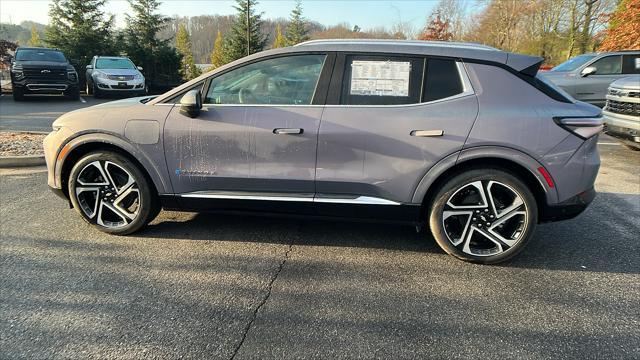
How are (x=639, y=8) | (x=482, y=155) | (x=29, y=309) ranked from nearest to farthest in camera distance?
(x=29, y=309) → (x=482, y=155) → (x=639, y=8)

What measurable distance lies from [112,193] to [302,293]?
2.07 m

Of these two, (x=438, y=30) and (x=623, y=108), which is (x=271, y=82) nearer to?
(x=623, y=108)

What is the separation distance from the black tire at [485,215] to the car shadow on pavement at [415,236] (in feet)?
0.71

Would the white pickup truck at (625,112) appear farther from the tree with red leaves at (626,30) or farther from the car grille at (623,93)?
the tree with red leaves at (626,30)

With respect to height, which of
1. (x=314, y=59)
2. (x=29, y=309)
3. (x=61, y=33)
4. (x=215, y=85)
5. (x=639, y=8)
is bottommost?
(x=29, y=309)

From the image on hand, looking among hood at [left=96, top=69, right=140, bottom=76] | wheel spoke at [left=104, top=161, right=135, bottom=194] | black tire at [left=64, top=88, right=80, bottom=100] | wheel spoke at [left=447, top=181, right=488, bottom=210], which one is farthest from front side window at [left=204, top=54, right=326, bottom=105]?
hood at [left=96, top=69, right=140, bottom=76]

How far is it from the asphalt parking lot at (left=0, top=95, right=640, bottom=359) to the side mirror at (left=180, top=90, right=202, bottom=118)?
113 centimetres

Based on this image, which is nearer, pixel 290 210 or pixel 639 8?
pixel 290 210

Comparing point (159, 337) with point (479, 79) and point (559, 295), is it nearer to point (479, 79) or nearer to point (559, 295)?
point (559, 295)

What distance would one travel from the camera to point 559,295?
2.92 m

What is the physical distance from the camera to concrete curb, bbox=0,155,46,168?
5.99 metres

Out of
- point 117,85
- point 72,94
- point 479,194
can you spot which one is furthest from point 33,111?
point 479,194

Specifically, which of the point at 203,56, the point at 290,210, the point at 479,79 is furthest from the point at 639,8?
the point at 203,56

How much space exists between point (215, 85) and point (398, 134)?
160 centimetres
